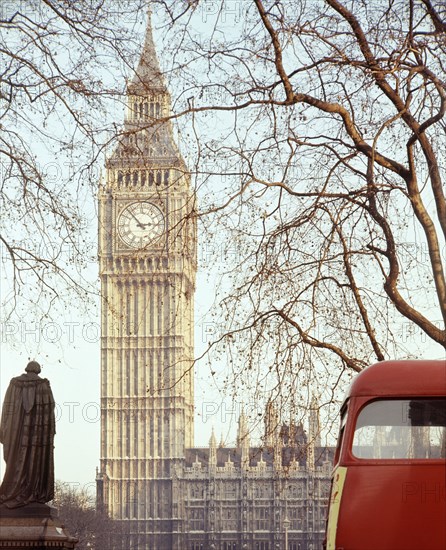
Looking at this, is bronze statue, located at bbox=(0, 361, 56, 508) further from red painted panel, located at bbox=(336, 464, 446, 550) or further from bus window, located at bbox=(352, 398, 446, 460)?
red painted panel, located at bbox=(336, 464, 446, 550)

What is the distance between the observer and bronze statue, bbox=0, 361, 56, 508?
1497 centimetres

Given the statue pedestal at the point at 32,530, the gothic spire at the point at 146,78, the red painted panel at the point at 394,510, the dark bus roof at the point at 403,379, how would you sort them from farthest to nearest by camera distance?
the statue pedestal at the point at 32,530 → the gothic spire at the point at 146,78 → the dark bus roof at the point at 403,379 → the red painted panel at the point at 394,510

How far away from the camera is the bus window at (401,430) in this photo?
1037 centimetres

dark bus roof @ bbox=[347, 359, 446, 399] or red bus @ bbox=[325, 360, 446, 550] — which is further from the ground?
dark bus roof @ bbox=[347, 359, 446, 399]

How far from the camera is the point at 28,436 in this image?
1510 cm

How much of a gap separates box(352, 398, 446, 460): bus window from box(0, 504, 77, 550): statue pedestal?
15.5 ft

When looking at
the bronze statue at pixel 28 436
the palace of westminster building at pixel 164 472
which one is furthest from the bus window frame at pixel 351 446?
the palace of westminster building at pixel 164 472

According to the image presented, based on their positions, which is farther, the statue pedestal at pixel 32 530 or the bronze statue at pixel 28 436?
the bronze statue at pixel 28 436

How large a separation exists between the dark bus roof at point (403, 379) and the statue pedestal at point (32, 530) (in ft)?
Answer: 15.2

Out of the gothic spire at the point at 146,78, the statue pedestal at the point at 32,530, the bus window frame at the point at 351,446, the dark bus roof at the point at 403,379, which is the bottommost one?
the statue pedestal at the point at 32,530

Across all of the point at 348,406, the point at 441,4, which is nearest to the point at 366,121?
the point at 441,4

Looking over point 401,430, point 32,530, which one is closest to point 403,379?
point 401,430

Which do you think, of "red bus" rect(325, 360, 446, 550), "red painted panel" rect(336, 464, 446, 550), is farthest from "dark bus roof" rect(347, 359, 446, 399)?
"red painted panel" rect(336, 464, 446, 550)

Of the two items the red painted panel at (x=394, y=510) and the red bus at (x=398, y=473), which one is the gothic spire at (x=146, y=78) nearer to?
the red bus at (x=398, y=473)
